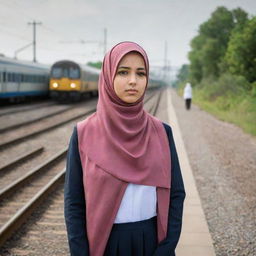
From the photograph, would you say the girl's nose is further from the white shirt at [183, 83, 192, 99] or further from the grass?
the white shirt at [183, 83, 192, 99]

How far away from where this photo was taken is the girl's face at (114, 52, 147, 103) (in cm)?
176

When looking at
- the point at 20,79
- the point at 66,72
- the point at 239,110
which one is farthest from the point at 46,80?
the point at 239,110

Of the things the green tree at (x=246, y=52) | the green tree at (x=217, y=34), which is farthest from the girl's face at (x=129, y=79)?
the green tree at (x=217, y=34)

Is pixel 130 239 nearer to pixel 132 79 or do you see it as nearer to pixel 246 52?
pixel 132 79

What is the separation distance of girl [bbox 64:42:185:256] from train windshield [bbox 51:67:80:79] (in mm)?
22273

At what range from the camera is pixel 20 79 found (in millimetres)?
20891

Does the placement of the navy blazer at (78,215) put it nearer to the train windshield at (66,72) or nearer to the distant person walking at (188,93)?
the distant person walking at (188,93)

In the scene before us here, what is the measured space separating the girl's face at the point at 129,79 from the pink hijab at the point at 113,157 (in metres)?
0.03

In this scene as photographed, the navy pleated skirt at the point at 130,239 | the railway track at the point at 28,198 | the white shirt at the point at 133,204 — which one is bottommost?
the railway track at the point at 28,198

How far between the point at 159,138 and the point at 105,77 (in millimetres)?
433

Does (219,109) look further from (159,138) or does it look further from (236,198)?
(159,138)

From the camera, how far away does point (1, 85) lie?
18.3 metres

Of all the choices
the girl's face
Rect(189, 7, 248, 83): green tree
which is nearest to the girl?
the girl's face

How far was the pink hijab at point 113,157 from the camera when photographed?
69.9 inches
